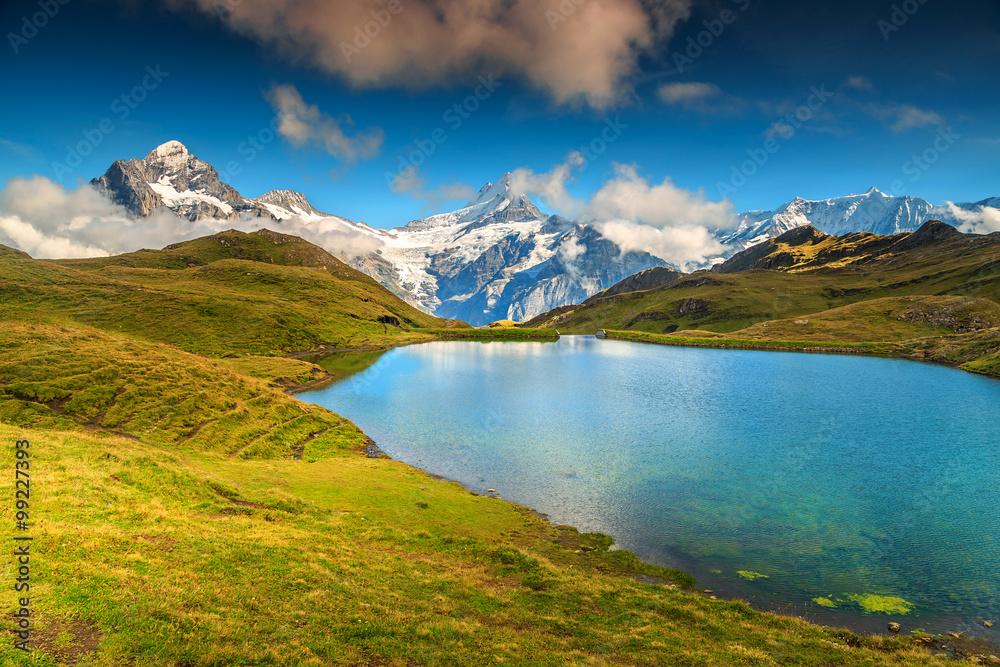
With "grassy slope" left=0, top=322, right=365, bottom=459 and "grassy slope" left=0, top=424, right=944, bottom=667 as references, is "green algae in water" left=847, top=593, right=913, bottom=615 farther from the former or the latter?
"grassy slope" left=0, top=322, right=365, bottom=459

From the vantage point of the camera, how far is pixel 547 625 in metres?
19.1

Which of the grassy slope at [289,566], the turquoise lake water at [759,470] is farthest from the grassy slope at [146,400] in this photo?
the turquoise lake water at [759,470]

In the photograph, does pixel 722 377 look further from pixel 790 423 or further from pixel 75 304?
pixel 75 304

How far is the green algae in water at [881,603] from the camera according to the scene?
2392 cm

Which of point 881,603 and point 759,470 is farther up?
point 759,470

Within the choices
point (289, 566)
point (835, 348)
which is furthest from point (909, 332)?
point (289, 566)

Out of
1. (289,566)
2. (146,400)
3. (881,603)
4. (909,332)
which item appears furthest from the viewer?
(909,332)

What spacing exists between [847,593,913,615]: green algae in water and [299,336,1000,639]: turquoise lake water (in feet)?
0.98

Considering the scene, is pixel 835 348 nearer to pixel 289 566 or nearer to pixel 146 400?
pixel 289 566

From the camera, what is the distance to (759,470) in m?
44.4

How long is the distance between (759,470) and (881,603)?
20613mm

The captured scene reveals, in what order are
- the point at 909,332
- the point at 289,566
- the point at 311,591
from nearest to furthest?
1. the point at 311,591
2. the point at 289,566
3. the point at 909,332

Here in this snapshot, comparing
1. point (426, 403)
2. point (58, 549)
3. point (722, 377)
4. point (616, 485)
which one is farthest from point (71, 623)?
point (722, 377)

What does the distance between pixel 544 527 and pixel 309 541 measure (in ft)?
57.5
